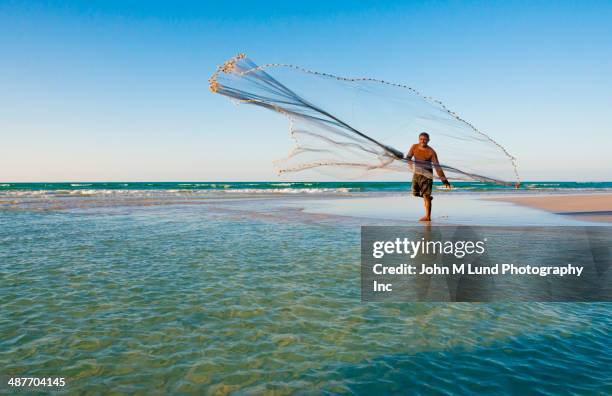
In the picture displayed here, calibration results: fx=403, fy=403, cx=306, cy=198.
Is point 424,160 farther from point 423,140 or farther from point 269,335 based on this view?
point 269,335

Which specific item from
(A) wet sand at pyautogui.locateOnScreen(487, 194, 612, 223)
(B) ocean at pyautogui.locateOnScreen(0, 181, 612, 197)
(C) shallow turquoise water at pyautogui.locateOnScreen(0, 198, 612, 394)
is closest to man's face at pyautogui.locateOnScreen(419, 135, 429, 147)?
(C) shallow turquoise water at pyautogui.locateOnScreen(0, 198, 612, 394)

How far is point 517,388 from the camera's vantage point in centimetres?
398

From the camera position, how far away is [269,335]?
5.30m

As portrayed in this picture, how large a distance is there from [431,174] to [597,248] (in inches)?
220

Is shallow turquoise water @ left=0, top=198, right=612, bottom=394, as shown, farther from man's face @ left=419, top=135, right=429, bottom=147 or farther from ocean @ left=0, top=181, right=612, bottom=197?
ocean @ left=0, top=181, right=612, bottom=197

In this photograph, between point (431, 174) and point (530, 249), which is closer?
point (431, 174)

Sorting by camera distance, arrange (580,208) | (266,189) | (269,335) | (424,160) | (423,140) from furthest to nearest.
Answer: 1. (266,189)
2. (580,208)
3. (424,160)
4. (423,140)
5. (269,335)

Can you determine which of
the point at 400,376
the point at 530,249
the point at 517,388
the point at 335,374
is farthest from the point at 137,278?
the point at 530,249

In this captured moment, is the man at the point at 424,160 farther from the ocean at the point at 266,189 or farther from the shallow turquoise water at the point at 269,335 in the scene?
the ocean at the point at 266,189

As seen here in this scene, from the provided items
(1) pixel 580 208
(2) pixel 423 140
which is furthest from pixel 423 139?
(1) pixel 580 208

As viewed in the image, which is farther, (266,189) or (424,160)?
(266,189)

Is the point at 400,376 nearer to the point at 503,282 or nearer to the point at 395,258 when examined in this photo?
the point at 503,282

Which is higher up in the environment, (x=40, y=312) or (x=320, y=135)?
(x=320, y=135)

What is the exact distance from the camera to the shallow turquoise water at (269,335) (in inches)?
164
